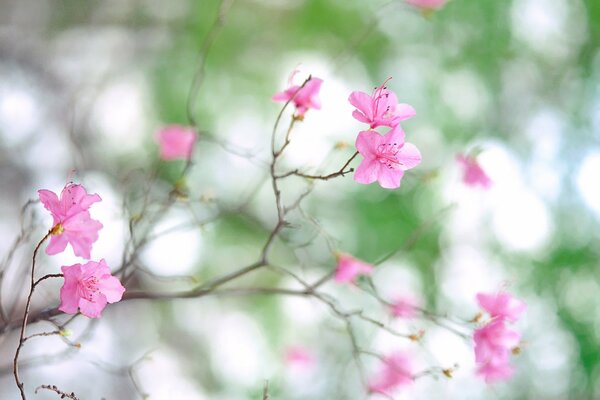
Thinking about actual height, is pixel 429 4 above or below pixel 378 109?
above

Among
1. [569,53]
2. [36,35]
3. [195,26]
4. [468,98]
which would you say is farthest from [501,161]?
[36,35]

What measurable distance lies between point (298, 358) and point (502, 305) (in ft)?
1.98

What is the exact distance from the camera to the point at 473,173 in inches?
34.9

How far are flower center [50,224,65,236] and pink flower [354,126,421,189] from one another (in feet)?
0.88

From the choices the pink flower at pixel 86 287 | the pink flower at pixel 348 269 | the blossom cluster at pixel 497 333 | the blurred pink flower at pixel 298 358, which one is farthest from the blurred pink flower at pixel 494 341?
the blurred pink flower at pixel 298 358

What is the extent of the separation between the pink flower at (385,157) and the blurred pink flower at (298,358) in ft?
2.35

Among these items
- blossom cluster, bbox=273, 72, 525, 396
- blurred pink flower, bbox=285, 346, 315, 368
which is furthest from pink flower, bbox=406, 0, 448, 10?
blurred pink flower, bbox=285, 346, 315, 368

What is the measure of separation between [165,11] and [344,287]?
97 centimetres

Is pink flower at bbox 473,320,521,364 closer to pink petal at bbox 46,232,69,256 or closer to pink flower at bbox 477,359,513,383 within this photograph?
pink flower at bbox 477,359,513,383

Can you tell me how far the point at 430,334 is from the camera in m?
1.49

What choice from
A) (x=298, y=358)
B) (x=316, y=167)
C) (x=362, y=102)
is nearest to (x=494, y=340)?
(x=362, y=102)

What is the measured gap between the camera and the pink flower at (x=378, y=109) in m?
0.61

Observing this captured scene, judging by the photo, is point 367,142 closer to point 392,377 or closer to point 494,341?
point 494,341

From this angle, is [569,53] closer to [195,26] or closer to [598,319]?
[598,319]
